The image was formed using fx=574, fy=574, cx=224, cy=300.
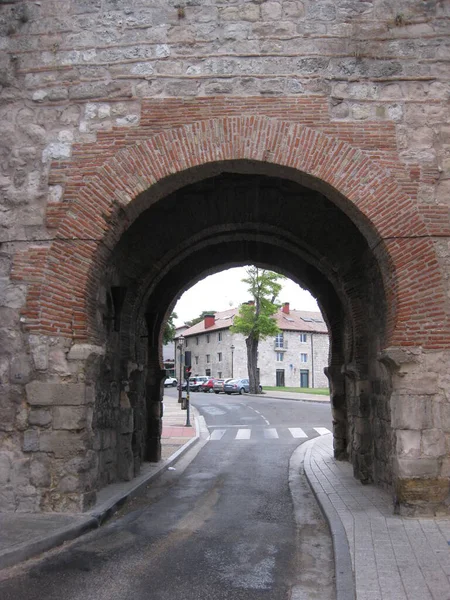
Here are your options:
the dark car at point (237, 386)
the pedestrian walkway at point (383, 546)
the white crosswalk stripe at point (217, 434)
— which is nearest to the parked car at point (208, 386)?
the dark car at point (237, 386)

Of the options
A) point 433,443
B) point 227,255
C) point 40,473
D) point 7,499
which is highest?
point 227,255

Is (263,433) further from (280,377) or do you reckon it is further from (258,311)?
(280,377)

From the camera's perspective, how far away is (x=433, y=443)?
6129mm

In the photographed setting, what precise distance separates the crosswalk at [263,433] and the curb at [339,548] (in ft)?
25.9

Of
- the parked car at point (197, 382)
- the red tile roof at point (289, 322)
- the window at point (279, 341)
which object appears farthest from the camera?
the red tile roof at point (289, 322)

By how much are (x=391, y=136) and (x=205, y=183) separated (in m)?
3.10

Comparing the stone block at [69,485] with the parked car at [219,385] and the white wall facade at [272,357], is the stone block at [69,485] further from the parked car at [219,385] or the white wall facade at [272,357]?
the white wall facade at [272,357]

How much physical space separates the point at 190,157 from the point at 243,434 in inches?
476

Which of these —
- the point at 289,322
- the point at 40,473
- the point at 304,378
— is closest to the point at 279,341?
the point at 289,322

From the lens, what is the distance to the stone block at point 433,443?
611cm

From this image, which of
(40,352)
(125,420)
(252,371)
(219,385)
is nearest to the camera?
(40,352)

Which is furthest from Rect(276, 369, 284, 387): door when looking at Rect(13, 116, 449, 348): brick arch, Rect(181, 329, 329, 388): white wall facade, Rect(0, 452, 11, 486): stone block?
Rect(0, 452, 11, 486): stone block

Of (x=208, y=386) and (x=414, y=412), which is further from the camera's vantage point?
(x=208, y=386)

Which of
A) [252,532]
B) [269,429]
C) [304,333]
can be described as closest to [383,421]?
[252,532]
